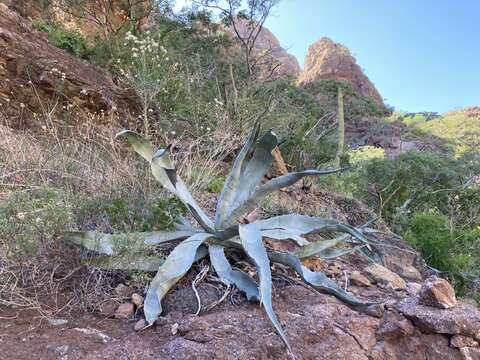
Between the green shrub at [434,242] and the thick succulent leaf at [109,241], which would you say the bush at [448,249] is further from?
the thick succulent leaf at [109,241]

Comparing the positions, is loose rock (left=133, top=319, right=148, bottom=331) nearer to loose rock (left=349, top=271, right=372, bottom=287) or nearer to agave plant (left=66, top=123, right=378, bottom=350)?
agave plant (left=66, top=123, right=378, bottom=350)

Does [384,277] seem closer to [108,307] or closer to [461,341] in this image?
[461,341]

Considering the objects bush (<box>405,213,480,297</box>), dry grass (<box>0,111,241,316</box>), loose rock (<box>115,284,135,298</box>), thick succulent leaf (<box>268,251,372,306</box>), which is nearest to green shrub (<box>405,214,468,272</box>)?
bush (<box>405,213,480,297</box>)

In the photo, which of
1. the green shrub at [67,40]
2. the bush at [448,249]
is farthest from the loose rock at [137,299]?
the green shrub at [67,40]

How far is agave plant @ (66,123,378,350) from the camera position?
181 cm

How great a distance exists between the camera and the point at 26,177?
2852 mm

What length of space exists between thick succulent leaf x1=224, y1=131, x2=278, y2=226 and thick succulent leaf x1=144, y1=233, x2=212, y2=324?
379 mm

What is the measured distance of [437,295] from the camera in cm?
175

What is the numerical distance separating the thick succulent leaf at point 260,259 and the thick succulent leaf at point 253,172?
400 millimetres

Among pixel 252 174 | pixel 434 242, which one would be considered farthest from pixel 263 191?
pixel 434 242

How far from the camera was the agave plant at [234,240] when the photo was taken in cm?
181

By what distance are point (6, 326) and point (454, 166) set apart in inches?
433

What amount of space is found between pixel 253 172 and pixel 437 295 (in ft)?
3.81

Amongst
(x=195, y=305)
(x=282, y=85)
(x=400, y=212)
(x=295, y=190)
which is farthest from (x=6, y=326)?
(x=282, y=85)
